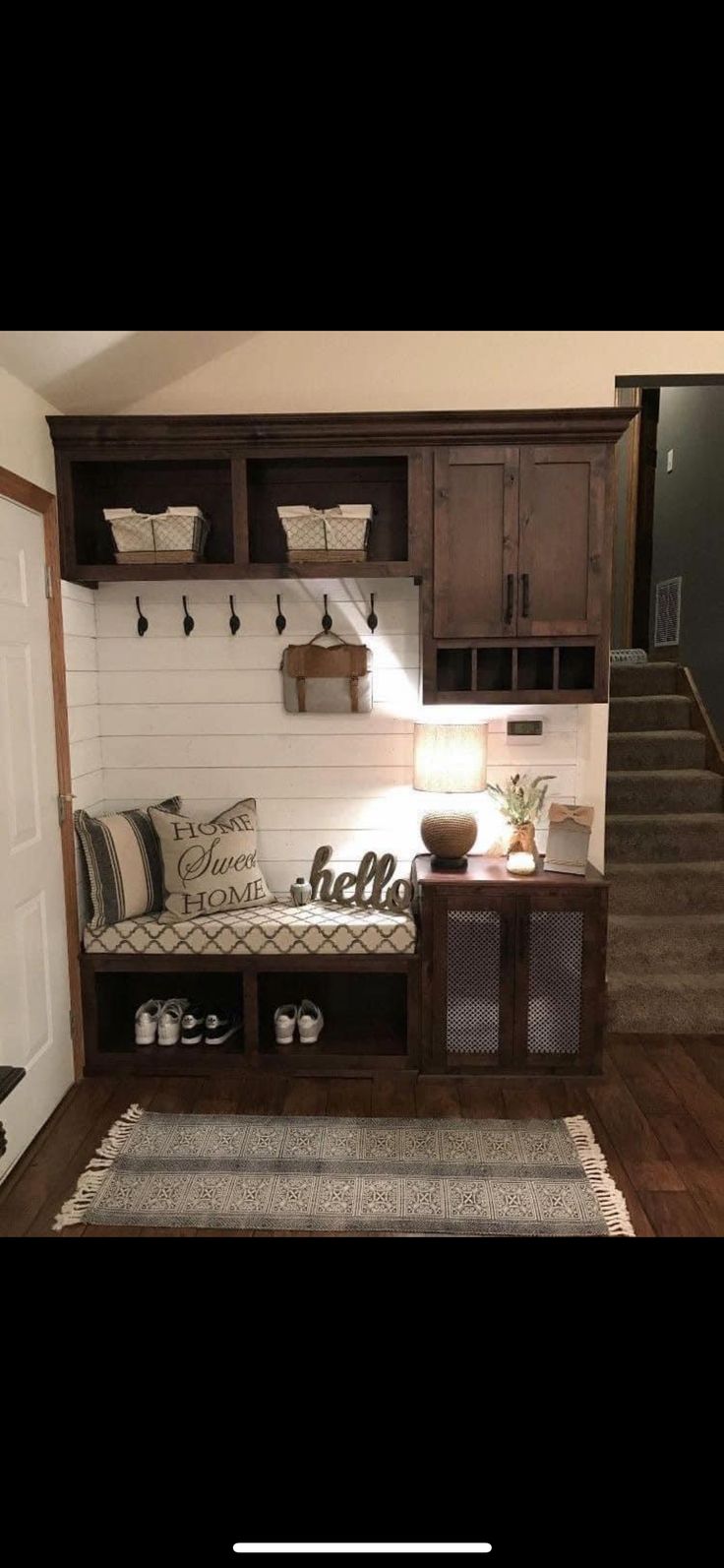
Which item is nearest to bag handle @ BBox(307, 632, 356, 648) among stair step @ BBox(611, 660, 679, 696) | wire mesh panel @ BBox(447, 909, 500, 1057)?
wire mesh panel @ BBox(447, 909, 500, 1057)

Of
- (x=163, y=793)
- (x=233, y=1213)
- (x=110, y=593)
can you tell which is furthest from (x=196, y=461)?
(x=233, y=1213)

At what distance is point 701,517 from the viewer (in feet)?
16.6

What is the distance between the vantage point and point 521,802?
3.33 m

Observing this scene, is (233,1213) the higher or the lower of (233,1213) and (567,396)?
the lower

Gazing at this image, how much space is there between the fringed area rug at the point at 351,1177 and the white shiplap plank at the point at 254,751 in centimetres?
130

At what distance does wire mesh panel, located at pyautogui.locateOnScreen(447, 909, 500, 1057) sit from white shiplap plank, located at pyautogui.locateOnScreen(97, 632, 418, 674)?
123 cm

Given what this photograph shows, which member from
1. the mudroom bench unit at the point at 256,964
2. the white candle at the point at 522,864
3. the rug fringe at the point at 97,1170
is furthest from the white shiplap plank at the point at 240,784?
the rug fringe at the point at 97,1170

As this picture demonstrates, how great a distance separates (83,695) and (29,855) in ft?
2.53

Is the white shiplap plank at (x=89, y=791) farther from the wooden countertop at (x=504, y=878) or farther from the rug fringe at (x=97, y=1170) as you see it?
the wooden countertop at (x=504, y=878)

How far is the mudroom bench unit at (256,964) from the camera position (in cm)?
320

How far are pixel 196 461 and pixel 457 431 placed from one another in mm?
958

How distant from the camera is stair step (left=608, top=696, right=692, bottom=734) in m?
4.74

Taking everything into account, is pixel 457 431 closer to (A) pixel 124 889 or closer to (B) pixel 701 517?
(A) pixel 124 889

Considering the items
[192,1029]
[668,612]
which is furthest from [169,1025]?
[668,612]
